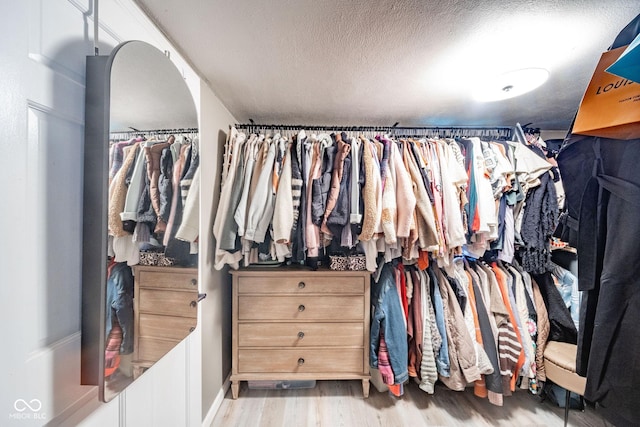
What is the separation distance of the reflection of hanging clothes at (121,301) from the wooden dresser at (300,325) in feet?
2.85

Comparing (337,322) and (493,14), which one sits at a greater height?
(493,14)

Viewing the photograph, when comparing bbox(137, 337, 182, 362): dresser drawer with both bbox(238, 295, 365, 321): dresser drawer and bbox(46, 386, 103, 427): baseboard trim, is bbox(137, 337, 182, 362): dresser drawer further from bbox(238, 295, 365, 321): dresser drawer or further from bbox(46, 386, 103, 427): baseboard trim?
bbox(238, 295, 365, 321): dresser drawer

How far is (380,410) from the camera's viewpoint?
4.90 ft

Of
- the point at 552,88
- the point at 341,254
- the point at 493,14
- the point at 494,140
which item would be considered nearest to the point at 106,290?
the point at 341,254

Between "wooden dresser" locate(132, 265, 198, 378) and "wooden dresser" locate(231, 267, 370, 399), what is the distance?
1.87 ft

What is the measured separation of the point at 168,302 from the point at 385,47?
1415 millimetres

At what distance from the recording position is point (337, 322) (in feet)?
5.15

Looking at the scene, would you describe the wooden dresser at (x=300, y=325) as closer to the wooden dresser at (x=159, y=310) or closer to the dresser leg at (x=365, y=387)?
the dresser leg at (x=365, y=387)

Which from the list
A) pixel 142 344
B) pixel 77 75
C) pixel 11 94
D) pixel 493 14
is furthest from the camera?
pixel 493 14

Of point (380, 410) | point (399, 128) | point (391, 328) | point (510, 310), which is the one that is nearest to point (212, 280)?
point (391, 328)

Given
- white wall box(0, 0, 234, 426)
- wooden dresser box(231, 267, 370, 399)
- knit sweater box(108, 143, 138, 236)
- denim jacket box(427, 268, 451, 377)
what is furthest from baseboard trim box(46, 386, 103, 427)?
denim jacket box(427, 268, 451, 377)

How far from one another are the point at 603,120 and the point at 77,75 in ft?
4.70

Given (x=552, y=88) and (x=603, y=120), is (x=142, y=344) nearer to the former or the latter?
(x=603, y=120)

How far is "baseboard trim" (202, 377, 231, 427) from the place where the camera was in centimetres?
133
